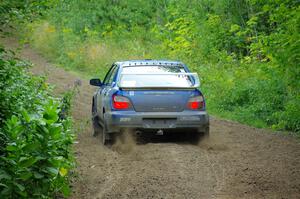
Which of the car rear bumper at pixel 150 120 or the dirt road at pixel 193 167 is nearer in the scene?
the dirt road at pixel 193 167

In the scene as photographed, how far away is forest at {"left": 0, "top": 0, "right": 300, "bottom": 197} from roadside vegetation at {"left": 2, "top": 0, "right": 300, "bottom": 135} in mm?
40

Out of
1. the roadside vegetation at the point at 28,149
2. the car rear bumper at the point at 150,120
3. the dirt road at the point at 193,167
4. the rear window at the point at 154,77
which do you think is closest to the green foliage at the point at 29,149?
the roadside vegetation at the point at 28,149

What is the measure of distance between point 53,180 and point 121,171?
8.05 ft

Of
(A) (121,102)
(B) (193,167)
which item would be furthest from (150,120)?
(B) (193,167)

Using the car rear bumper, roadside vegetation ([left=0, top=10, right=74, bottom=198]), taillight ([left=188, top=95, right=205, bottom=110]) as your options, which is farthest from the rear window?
roadside vegetation ([left=0, top=10, right=74, bottom=198])

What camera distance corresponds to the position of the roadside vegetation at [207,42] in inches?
632

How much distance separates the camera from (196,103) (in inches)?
524

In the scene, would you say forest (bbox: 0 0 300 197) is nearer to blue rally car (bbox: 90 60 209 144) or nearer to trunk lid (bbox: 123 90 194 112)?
blue rally car (bbox: 90 60 209 144)

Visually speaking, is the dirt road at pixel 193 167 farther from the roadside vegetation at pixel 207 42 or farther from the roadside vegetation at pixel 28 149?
the roadside vegetation at pixel 207 42

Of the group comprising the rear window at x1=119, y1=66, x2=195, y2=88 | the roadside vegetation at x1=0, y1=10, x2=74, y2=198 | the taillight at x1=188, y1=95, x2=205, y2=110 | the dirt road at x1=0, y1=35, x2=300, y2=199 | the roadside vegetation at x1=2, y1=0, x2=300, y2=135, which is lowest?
the dirt road at x1=0, y1=35, x2=300, y2=199

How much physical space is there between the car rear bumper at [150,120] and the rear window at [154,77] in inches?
22.5

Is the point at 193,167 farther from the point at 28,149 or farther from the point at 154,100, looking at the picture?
the point at 28,149

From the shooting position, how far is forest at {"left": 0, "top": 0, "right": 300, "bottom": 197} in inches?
301

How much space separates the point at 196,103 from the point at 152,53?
18495 mm
